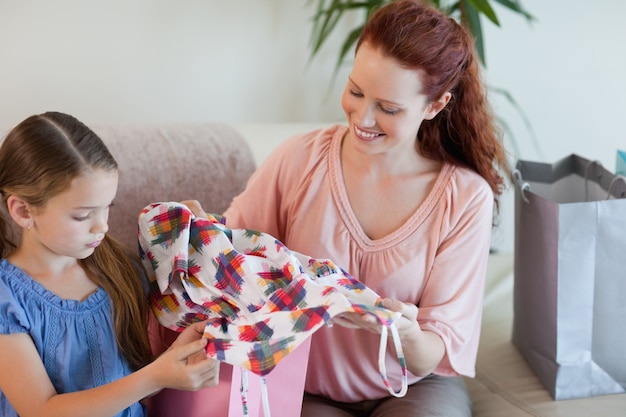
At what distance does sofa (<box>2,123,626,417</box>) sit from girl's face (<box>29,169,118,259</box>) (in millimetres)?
464

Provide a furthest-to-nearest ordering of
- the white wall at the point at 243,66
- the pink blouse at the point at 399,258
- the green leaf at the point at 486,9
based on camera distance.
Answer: the green leaf at the point at 486,9 → the white wall at the point at 243,66 → the pink blouse at the point at 399,258

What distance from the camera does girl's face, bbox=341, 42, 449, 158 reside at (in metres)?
1.32

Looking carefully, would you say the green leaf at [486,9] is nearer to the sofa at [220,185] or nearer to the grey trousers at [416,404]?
the sofa at [220,185]

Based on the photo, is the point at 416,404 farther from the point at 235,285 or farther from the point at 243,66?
the point at 243,66

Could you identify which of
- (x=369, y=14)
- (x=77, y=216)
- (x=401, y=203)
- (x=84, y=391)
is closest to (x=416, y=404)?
(x=401, y=203)

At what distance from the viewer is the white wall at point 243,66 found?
185 cm

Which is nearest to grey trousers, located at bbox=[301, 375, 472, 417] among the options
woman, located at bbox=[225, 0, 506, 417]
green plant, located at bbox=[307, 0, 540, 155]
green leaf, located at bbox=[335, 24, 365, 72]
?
woman, located at bbox=[225, 0, 506, 417]

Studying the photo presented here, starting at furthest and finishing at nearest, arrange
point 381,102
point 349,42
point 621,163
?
point 349,42, point 621,163, point 381,102

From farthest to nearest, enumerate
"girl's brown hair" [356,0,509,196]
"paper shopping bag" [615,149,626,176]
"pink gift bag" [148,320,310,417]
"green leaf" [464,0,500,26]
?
"green leaf" [464,0,500,26] < "paper shopping bag" [615,149,626,176] < "girl's brown hair" [356,0,509,196] < "pink gift bag" [148,320,310,417]

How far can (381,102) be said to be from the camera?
53.0 inches

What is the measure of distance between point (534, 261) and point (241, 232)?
26.1 inches

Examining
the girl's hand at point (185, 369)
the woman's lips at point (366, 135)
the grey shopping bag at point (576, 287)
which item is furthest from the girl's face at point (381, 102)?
the girl's hand at point (185, 369)

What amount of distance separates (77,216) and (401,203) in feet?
2.03

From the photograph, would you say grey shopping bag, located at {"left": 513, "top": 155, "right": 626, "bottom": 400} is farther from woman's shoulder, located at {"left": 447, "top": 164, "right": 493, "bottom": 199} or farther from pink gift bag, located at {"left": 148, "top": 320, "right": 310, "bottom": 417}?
pink gift bag, located at {"left": 148, "top": 320, "right": 310, "bottom": 417}
